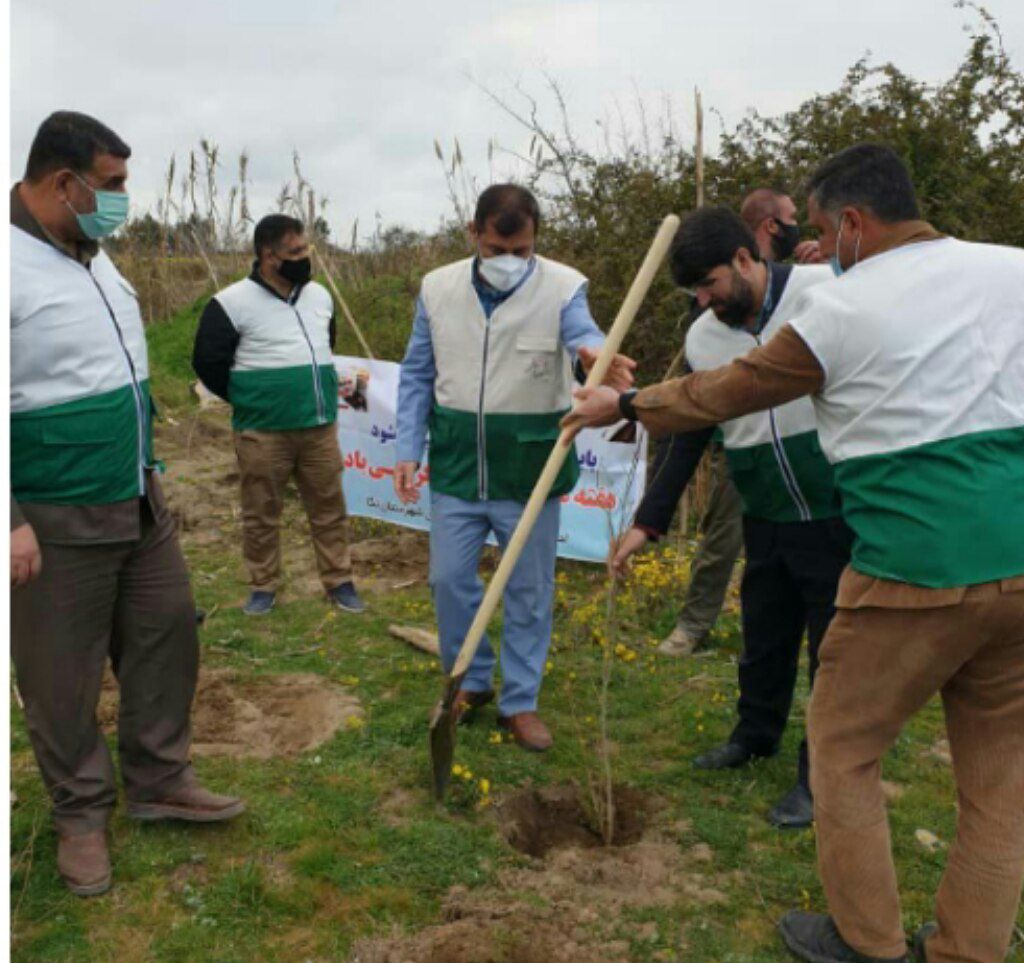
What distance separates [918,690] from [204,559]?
5.73 m

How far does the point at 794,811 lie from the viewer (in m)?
3.59

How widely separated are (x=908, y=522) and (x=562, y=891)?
1609mm

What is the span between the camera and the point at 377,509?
7.63m

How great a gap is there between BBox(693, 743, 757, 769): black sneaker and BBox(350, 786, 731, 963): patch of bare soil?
33 centimetres

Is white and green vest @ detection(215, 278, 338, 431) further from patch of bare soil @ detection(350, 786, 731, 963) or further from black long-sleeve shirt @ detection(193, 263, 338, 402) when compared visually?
patch of bare soil @ detection(350, 786, 731, 963)

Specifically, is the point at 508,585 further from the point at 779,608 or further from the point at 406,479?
the point at 779,608

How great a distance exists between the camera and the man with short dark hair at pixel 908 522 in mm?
2400

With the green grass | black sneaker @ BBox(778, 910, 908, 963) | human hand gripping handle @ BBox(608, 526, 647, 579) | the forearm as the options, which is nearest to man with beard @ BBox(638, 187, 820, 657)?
the green grass

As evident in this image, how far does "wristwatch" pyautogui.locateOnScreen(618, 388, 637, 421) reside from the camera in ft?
10.1

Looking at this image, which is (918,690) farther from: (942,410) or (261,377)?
(261,377)

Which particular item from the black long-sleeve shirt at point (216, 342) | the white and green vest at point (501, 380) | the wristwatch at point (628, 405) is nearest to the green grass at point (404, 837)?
the white and green vest at point (501, 380)

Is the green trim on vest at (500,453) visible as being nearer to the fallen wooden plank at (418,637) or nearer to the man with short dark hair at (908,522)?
the man with short dark hair at (908,522)

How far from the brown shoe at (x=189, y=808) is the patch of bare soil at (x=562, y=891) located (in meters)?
0.82

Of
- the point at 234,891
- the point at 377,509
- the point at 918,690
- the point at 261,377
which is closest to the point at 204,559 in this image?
the point at 377,509
